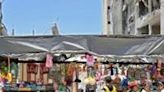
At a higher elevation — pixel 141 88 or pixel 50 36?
pixel 50 36

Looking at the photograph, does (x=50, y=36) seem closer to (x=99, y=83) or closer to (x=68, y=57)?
(x=68, y=57)

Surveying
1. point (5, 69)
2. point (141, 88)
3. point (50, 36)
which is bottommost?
point (141, 88)

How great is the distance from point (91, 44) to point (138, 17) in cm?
2814

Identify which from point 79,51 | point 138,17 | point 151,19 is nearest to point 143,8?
point 138,17

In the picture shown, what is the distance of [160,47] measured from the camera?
9.93 metres

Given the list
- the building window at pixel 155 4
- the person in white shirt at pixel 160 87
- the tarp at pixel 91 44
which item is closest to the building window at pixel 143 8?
the building window at pixel 155 4

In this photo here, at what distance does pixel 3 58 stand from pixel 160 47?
11.2ft

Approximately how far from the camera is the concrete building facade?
105 feet

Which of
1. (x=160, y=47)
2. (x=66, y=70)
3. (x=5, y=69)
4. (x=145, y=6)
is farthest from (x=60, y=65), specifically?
(x=145, y=6)

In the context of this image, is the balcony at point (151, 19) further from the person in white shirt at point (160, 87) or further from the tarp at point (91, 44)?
the tarp at point (91, 44)

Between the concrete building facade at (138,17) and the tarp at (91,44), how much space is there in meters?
19.8

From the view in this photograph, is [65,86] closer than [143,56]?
No

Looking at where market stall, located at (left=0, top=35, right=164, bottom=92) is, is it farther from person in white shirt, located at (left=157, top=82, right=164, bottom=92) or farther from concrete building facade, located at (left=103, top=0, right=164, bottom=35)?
concrete building facade, located at (left=103, top=0, right=164, bottom=35)

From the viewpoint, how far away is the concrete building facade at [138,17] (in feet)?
105
